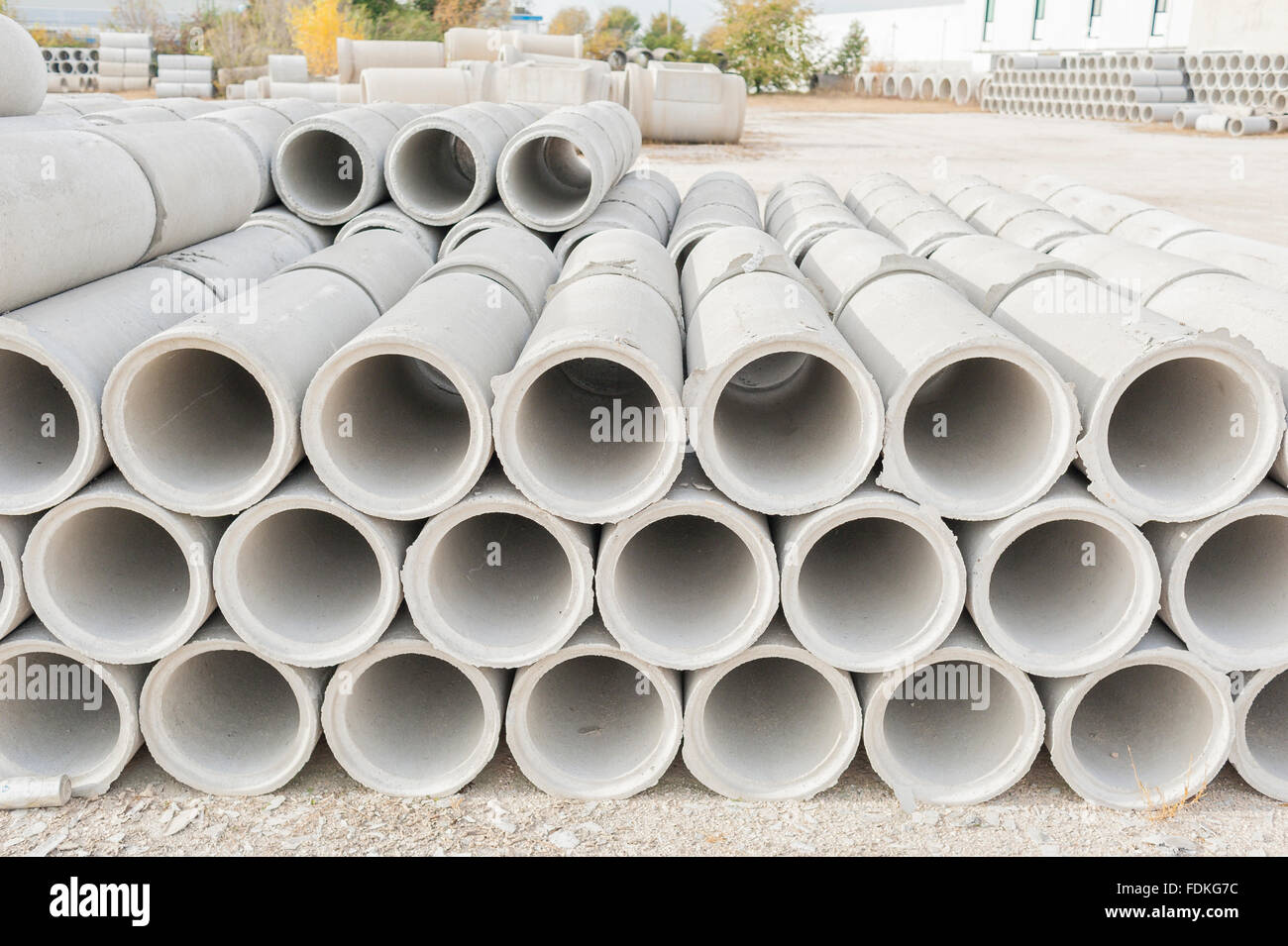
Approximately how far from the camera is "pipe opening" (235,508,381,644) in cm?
326

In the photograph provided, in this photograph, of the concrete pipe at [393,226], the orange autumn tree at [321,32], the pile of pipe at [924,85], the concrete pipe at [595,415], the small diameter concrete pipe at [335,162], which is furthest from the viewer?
the pile of pipe at [924,85]

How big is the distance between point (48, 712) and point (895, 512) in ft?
9.51

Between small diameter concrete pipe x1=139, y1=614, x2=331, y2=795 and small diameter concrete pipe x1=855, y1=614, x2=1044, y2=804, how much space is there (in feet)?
5.92

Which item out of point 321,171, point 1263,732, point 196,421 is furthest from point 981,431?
point 321,171

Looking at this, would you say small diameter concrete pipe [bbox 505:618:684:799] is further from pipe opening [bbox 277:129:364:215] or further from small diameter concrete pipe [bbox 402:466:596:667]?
pipe opening [bbox 277:129:364:215]

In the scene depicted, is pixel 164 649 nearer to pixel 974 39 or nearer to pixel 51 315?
pixel 51 315

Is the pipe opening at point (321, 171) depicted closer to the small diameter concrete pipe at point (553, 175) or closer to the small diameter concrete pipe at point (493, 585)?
the small diameter concrete pipe at point (553, 175)

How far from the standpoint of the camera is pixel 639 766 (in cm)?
335

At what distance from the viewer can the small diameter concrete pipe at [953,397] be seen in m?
3.04

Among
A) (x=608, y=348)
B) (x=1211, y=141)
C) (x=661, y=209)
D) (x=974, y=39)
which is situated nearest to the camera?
(x=608, y=348)

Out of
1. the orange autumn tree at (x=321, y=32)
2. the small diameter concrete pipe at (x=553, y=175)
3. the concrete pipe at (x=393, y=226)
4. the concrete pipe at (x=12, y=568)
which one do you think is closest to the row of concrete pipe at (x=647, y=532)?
the concrete pipe at (x=12, y=568)

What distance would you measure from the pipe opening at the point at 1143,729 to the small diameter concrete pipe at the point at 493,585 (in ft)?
5.79

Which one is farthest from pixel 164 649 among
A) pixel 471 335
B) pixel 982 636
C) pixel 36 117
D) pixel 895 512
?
pixel 36 117

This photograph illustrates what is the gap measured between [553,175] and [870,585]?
4.93 m
